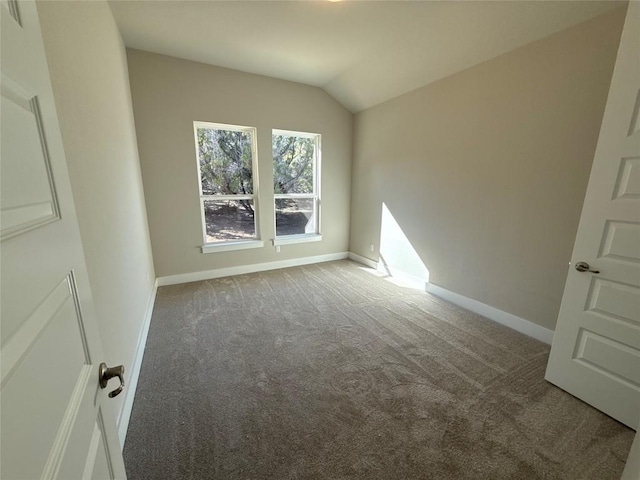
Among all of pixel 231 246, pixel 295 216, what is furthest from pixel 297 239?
pixel 231 246

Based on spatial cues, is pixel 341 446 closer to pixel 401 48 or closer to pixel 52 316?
pixel 52 316

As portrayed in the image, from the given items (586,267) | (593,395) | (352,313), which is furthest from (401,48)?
(593,395)

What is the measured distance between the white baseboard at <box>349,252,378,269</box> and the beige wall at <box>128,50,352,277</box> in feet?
3.65

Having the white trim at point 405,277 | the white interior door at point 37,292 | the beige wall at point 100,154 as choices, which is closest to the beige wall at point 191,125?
the beige wall at point 100,154

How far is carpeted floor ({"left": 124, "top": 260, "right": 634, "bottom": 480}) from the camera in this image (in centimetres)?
136

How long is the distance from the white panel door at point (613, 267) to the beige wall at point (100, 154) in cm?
271

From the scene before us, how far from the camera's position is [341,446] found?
144 cm

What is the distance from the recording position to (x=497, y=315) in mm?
2723

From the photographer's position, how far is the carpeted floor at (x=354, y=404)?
1.36 metres

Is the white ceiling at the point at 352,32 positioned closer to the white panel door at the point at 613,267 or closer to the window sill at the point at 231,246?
the white panel door at the point at 613,267

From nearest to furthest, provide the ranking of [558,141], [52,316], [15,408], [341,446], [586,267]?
[15,408] → [52,316] → [341,446] → [586,267] → [558,141]

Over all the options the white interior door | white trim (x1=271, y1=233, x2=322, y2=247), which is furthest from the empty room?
white trim (x1=271, y1=233, x2=322, y2=247)

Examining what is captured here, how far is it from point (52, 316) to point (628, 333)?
252 centimetres

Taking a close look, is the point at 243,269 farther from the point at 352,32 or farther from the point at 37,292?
the point at 37,292
